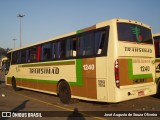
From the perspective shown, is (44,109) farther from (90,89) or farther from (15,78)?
(15,78)

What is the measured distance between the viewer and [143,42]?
30.5ft

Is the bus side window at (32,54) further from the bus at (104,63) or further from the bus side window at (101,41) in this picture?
the bus side window at (101,41)

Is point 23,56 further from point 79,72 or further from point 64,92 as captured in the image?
point 79,72

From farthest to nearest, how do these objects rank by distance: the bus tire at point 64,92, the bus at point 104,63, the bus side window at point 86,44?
1. the bus tire at point 64,92
2. the bus side window at point 86,44
3. the bus at point 104,63

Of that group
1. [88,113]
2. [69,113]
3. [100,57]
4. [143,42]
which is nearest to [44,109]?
[69,113]

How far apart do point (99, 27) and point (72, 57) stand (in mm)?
2152

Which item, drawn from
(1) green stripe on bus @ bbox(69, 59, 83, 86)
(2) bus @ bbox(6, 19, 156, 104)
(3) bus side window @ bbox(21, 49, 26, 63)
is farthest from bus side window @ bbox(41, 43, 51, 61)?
(3) bus side window @ bbox(21, 49, 26, 63)

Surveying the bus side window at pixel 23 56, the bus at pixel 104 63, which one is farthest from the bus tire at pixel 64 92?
the bus side window at pixel 23 56

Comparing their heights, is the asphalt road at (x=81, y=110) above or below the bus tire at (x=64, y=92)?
below

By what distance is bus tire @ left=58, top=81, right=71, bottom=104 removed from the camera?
1062 centimetres

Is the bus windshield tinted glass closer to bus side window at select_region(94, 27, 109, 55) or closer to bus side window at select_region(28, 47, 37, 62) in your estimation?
bus side window at select_region(94, 27, 109, 55)

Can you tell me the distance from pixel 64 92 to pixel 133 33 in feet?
13.6

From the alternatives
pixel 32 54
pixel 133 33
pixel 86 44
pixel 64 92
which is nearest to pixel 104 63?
pixel 86 44

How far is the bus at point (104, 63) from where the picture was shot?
8156mm
